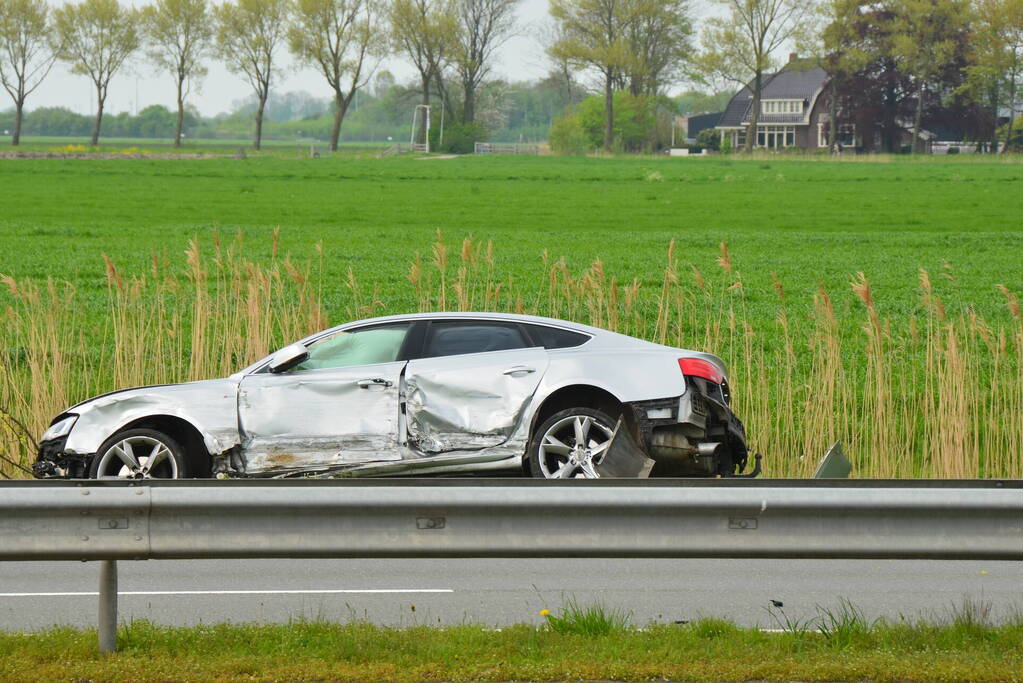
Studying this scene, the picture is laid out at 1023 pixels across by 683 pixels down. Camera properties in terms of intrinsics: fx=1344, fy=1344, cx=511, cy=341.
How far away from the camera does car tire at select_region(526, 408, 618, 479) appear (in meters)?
9.10

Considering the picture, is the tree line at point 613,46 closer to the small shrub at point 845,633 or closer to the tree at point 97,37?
the tree at point 97,37

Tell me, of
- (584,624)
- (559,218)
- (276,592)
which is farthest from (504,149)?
(584,624)

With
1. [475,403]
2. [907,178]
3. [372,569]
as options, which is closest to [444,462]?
[475,403]

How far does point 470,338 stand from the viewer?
380 inches

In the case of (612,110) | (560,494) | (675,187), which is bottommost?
(560,494)

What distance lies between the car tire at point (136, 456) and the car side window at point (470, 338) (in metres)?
1.87

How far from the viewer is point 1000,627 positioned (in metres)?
5.89

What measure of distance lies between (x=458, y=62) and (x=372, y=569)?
105m

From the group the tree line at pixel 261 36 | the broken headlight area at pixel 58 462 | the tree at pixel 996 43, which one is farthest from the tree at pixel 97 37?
the broken headlight area at pixel 58 462

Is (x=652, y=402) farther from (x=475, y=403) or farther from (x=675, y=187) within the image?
(x=675, y=187)

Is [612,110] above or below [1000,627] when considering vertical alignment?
above

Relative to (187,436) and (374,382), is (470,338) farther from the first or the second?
(187,436)

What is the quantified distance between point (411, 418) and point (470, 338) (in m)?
0.77

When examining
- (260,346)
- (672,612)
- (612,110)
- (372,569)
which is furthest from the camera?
(612,110)
